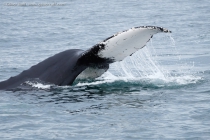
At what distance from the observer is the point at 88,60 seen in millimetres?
10727

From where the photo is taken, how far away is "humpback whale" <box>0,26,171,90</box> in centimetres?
1019

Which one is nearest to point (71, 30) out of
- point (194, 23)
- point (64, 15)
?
point (194, 23)

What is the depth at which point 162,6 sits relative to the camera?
45719 mm

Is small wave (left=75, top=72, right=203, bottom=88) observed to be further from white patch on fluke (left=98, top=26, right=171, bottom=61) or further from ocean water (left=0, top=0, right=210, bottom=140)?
white patch on fluke (left=98, top=26, right=171, bottom=61)

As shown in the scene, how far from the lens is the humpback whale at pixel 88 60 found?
10188 millimetres

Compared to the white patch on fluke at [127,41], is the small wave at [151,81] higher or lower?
lower

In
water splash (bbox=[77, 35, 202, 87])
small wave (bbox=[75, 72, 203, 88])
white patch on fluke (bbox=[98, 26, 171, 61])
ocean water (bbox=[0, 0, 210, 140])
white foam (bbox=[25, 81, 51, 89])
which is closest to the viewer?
ocean water (bbox=[0, 0, 210, 140])

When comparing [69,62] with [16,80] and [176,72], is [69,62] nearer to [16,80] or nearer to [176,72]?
[16,80]

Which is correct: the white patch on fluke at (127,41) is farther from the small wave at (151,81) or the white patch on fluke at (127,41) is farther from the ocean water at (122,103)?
the small wave at (151,81)

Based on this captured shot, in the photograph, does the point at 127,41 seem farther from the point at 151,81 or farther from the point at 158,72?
the point at 158,72

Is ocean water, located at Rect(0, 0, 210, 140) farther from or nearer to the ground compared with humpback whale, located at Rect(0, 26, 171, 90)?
nearer to the ground

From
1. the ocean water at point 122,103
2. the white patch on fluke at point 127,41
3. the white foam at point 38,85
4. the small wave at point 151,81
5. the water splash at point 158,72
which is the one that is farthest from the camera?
the water splash at point 158,72

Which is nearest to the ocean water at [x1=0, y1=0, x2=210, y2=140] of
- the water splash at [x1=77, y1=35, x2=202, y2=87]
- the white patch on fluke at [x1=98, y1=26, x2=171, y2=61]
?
the water splash at [x1=77, y1=35, x2=202, y2=87]

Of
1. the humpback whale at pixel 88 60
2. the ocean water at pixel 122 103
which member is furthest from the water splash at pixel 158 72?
the humpback whale at pixel 88 60
